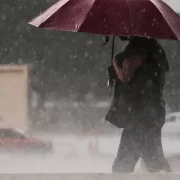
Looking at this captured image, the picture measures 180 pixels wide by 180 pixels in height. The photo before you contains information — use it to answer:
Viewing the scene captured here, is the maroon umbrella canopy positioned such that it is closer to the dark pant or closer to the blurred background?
the dark pant

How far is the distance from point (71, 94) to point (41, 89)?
662 millimetres

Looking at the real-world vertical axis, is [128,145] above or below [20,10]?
above

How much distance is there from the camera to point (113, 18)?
446cm

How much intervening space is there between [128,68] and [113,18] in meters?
0.43

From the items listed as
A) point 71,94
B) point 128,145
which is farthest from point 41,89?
point 128,145

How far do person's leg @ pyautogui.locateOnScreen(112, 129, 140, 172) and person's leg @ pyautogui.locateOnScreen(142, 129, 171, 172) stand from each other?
6cm

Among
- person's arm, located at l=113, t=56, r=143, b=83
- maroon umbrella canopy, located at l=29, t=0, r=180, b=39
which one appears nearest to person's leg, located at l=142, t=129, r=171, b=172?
person's arm, located at l=113, t=56, r=143, b=83

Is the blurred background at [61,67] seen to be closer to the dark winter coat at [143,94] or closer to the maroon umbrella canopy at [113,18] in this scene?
the dark winter coat at [143,94]

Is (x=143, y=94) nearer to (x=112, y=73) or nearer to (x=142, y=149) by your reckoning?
(x=112, y=73)

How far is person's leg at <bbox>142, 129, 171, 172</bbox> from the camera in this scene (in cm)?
466

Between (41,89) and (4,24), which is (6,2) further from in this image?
(41,89)

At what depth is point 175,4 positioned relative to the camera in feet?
38.2

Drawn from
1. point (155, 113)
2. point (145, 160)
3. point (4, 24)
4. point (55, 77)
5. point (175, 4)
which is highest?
point (155, 113)

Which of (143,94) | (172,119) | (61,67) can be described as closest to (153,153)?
(143,94)
